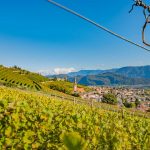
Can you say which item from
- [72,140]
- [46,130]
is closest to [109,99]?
[46,130]

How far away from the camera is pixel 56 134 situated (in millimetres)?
8578

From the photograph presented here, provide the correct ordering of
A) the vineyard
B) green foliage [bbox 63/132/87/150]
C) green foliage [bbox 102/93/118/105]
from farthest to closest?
green foliage [bbox 102/93/118/105], the vineyard, green foliage [bbox 63/132/87/150]

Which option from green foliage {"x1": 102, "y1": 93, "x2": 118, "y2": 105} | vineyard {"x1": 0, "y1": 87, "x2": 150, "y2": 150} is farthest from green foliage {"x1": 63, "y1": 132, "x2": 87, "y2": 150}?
green foliage {"x1": 102, "y1": 93, "x2": 118, "y2": 105}

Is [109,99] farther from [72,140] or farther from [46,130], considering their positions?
[72,140]

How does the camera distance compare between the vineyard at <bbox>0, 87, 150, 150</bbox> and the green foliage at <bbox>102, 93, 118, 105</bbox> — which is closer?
the vineyard at <bbox>0, 87, 150, 150</bbox>

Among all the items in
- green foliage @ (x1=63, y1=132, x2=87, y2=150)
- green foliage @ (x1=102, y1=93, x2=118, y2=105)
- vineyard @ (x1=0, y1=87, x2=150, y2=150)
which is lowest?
green foliage @ (x1=102, y1=93, x2=118, y2=105)

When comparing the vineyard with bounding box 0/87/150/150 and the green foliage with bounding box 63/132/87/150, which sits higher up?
the green foliage with bounding box 63/132/87/150

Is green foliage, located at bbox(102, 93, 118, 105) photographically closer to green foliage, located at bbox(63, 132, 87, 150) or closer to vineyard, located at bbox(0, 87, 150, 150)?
vineyard, located at bbox(0, 87, 150, 150)

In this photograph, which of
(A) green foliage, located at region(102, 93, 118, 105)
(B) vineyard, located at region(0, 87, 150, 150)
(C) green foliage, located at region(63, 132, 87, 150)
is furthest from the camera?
(A) green foliage, located at region(102, 93, 118, 105)

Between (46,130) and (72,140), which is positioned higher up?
(72,140)

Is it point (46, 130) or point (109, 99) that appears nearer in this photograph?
point (46, 130)

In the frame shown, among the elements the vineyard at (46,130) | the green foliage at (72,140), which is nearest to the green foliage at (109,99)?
the vineyard at (46,130)

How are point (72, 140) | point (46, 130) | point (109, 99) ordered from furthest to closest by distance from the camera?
point (109, 99), point (46, 130), point (72, 140)

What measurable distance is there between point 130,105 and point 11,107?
96.2 m
